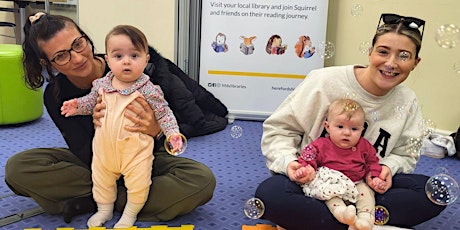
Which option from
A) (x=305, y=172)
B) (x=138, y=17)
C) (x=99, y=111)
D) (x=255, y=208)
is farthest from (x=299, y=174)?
(x=138, y=17)

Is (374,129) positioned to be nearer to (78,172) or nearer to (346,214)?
(346,214)

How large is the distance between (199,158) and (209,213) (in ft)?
1.90

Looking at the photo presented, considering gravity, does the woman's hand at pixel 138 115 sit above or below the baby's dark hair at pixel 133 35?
below

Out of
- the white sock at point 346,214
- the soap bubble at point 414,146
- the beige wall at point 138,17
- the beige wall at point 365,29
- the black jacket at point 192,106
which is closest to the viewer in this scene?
the white sock at point 346,214

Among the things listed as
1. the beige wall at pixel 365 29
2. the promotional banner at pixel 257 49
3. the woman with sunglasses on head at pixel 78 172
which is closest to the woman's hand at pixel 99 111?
the woman with sunglasses on head at pixel 78 172

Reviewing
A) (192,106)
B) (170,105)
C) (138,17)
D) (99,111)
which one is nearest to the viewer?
(99,111)

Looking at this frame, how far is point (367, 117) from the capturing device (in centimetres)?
145

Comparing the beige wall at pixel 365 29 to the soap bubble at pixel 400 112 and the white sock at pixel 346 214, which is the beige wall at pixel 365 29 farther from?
the white sock at pixel 346 214

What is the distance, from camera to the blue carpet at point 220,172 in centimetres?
150

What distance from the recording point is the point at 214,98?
8.98ft

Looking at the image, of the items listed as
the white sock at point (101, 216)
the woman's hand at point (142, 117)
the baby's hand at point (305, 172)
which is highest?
the woman's hand at point (142, 117)

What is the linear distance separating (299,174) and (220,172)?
0.68m

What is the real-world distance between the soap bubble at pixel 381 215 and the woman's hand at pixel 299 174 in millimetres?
207

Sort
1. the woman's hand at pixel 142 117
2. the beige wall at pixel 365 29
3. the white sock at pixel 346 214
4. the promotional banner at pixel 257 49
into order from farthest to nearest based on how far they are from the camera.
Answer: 1. the promotional banner at pixel 257 49
2. the beige wall at pixel 365 29
3. the woman's hand at pixel 142 117
4. the white sock at pixel 346 214
